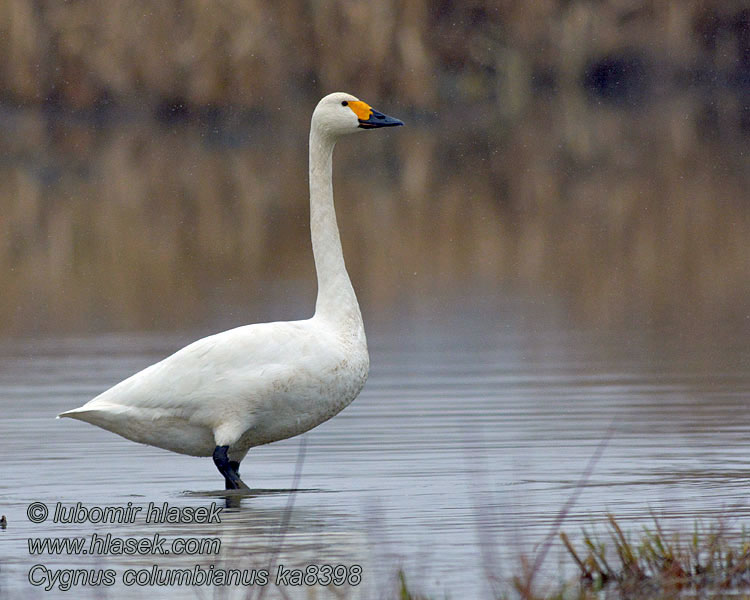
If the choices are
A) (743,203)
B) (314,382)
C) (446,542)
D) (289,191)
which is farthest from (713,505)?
(289,191)

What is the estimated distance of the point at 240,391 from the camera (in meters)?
7.55

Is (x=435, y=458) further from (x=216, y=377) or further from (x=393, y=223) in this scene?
(x=393, y=223)

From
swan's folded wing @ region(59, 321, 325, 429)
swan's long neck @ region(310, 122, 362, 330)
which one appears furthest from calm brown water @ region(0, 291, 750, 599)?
swan's long neck @ region(310, 122, 362, 330)

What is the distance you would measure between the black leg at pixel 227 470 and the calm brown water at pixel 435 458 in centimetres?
12

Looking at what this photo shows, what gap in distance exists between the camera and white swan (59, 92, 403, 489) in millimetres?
7559

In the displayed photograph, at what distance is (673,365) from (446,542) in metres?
4.87

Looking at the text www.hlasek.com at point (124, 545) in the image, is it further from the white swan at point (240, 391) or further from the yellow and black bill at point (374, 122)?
the yellow and black bill at point (374, 122)

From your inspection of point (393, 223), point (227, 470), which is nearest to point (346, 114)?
point (227, 470)

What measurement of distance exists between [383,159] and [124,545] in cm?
2398

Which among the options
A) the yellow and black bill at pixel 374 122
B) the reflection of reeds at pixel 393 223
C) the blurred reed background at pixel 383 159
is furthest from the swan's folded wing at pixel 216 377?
the reflection of reeds at pixel 393 223

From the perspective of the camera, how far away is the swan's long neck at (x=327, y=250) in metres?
7.98

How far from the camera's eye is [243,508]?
7.34m

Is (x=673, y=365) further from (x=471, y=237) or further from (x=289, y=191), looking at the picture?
(x=289, y=191)

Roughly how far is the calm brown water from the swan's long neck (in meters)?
0.76
